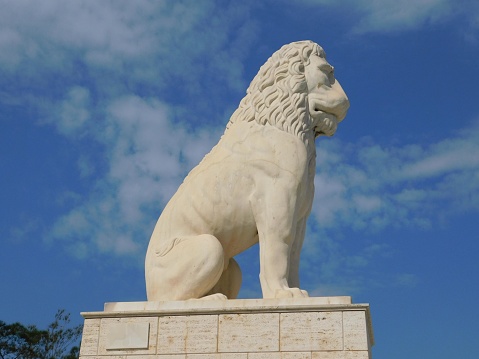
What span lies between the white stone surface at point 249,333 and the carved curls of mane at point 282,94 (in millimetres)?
2097

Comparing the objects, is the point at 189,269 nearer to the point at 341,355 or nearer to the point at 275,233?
the point at 275,233

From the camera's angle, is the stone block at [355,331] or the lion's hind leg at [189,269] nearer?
the stone block at [355,331]

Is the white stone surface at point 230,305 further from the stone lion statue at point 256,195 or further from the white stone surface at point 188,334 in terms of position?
the stone lion statue at point 256,195

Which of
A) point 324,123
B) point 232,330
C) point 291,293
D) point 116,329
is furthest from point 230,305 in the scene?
point 324,123

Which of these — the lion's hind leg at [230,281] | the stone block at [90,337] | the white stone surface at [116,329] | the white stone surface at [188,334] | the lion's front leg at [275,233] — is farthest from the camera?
the lion's hind leg at [230,281]

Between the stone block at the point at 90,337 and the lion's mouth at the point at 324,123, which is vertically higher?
the lion's mouth at the point at 324,123

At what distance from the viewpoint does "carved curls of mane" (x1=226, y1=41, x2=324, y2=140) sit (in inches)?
290

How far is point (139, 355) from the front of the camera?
6.46m

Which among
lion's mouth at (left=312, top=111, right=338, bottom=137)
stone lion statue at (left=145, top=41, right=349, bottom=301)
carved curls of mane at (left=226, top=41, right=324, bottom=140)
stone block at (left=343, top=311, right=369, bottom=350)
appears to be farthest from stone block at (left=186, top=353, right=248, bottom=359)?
lion's mouth at (left=312, top=111, right=338, bottom=137)

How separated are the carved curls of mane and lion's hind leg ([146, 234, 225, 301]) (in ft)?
4.98

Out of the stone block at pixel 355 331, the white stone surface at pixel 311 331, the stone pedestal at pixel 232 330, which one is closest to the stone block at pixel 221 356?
the stone pedestal at pixel 232 330

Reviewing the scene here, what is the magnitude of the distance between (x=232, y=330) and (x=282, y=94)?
2.68 metres

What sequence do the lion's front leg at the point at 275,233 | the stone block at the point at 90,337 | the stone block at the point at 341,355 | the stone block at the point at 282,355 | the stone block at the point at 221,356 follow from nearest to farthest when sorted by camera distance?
the stone block at the point at 341,355 < the stone block at the point at 282,355 < the stone block at the point at 221,356 < the stone block at the point at 90,337 < the lion's front leg at the point at 275,233

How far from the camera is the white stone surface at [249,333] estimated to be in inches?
246
